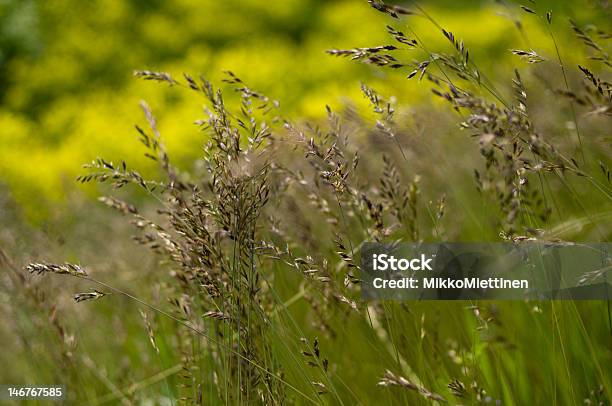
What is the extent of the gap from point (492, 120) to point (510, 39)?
5659mm

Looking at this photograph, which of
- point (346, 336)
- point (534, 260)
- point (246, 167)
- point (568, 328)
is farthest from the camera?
point (346, 336)

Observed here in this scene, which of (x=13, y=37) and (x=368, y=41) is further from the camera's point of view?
(x=13, y=37)

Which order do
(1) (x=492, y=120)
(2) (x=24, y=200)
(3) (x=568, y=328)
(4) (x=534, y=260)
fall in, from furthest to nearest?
(2) (x=24, y=200) → (3) (x=568, y=328) → (4) (x=534, y=260) → (1) (x=492, y=120)

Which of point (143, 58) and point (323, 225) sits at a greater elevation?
point (323, 225)

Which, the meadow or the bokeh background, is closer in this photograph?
the meadow

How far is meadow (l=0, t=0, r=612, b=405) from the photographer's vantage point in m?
1.05

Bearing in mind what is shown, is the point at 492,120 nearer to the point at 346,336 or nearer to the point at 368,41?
the point at 346,336

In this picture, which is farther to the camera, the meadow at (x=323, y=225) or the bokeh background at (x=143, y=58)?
the bokeh background at (x=143, y=58)

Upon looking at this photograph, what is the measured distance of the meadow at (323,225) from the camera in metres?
1.05

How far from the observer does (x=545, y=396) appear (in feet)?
4.32

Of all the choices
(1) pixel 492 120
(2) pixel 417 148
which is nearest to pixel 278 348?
(1) pixel 492 120

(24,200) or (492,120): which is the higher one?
(492,120)

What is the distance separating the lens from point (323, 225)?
2.48 meters

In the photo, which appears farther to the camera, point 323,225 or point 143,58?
point 143,58
